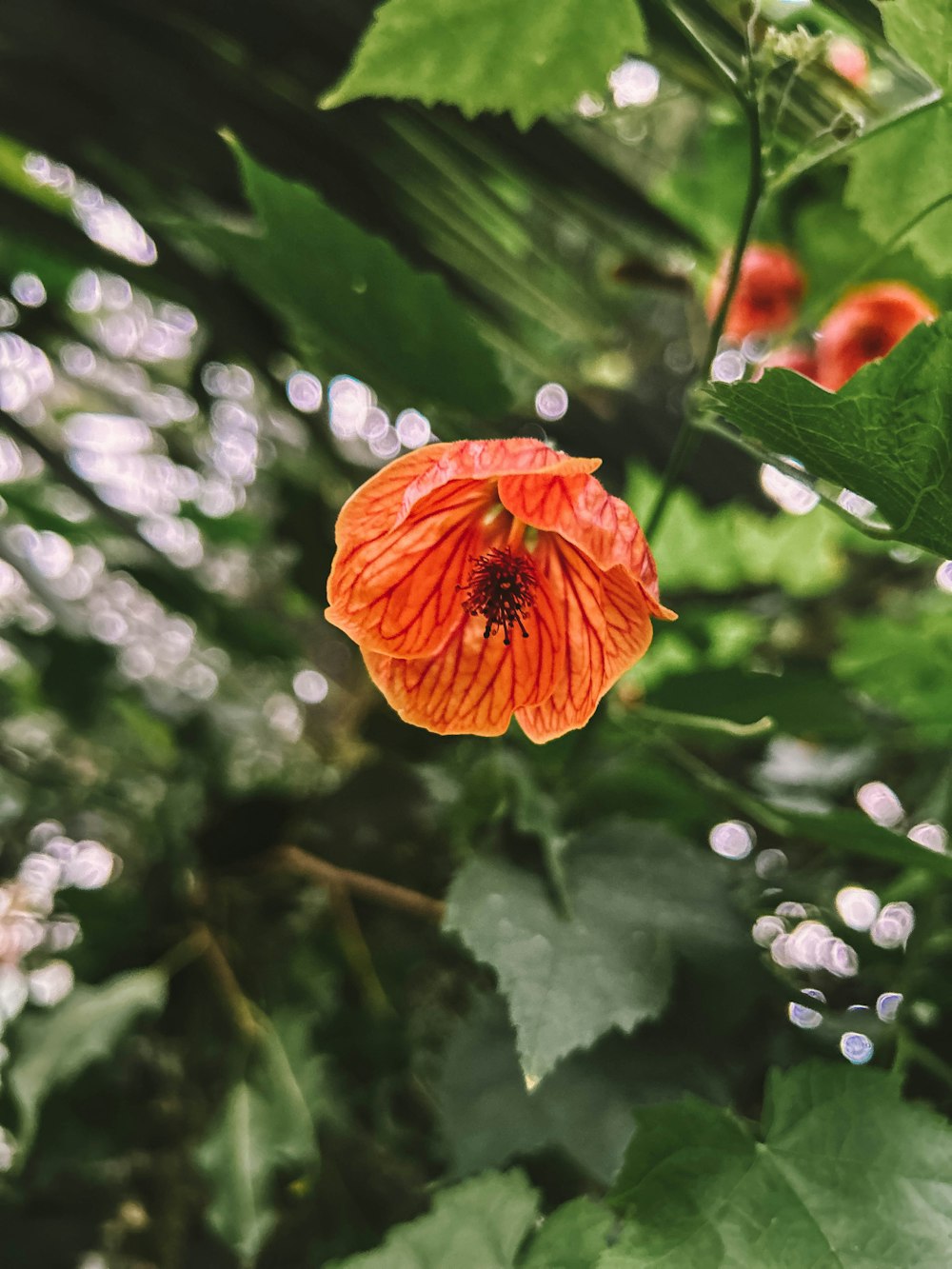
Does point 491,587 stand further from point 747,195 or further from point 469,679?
point 747,195

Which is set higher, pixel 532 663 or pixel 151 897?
pixel 532 663

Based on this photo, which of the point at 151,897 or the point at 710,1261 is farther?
the point at 151,897

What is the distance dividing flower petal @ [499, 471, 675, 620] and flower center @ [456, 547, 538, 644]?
53mm

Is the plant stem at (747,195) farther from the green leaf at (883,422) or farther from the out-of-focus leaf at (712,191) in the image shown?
the out-of-focus leaf at (712,191)

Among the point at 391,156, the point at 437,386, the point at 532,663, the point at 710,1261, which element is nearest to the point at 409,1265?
the point at 710,1261

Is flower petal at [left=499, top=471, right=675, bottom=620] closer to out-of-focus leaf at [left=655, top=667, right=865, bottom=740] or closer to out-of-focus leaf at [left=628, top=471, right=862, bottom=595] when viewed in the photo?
out-of-focus leaf at [left=655, top=667, right=865, bottom=740]

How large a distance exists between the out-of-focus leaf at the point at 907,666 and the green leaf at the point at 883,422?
21 cm

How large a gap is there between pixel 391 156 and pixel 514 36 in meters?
0.18

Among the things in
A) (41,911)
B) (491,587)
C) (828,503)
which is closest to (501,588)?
(491,587)

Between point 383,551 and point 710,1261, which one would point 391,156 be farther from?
point 710,1261

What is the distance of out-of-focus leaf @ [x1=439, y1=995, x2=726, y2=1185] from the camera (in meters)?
0.34

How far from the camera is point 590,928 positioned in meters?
0.34

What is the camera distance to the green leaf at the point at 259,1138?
1.41 feet

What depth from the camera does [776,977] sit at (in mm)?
356
